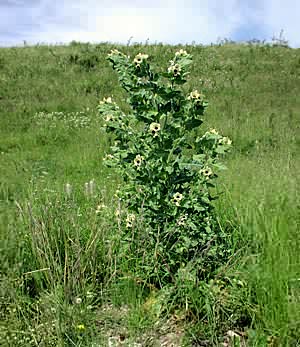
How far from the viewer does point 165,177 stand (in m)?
3.17

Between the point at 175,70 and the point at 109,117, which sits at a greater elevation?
the point at 175,70

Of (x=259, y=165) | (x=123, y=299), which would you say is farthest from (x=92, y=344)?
(x=259, y=165)

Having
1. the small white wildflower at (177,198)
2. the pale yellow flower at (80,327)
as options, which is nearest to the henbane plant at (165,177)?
the small white wildflower at (177,198)

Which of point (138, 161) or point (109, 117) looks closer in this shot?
point (138, 161)

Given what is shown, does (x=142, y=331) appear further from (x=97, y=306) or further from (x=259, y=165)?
(x=259, y=165)

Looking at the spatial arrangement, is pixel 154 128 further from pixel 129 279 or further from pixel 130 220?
pixel 129 279

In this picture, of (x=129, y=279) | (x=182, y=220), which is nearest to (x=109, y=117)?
(x=182, y=220)

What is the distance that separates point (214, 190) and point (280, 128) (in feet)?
18.6

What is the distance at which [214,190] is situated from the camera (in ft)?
14.9

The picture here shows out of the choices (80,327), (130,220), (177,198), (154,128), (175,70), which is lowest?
(80,327)

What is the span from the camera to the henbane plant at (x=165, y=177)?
3.10m

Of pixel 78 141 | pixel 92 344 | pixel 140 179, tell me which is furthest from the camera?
pixel 78 141

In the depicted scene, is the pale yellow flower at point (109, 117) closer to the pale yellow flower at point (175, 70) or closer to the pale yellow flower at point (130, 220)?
the pale yellow flower at point (175, 70)

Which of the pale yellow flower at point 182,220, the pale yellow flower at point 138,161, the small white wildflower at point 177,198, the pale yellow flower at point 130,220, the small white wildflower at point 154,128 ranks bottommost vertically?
the pale yellow flower at point 130,220
